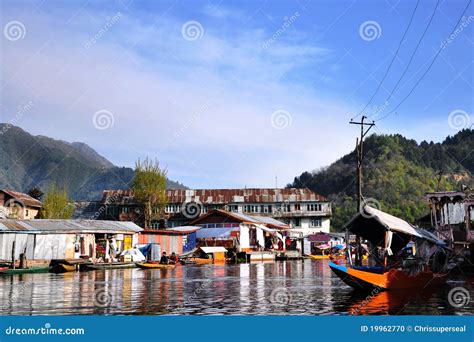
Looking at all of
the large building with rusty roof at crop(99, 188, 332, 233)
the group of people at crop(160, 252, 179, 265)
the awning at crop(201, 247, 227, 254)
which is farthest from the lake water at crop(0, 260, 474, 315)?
the large building with rusty roof at crop(99, 188, 332, 233)

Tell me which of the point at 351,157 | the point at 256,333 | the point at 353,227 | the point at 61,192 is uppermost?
the point at 351,157

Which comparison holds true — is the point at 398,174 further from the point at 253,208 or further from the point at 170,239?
the point at 170,239

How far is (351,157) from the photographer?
167m

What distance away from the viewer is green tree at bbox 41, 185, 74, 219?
76125 millimetres

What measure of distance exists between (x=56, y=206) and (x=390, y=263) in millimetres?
61217

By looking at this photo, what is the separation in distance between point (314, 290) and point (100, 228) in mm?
26807

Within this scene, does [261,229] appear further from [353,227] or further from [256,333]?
[256,333]

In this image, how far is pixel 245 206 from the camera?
318 ft

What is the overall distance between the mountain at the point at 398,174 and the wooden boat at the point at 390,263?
92.6 meters

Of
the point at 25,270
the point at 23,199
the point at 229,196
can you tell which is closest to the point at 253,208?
the point at 229,196

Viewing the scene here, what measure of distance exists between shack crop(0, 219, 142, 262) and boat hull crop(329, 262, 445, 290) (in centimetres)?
2467

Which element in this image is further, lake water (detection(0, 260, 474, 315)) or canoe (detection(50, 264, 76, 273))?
canoe (detection(50, 264, 76, 273))

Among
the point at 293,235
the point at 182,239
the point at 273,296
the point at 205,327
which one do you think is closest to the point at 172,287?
the point at 273,296

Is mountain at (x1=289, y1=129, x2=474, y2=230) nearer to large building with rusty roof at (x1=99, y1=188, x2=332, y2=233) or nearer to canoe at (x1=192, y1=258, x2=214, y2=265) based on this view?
Answer: large building with rusty roof at (x1=99, y1=188, x2=332, y2=233)
